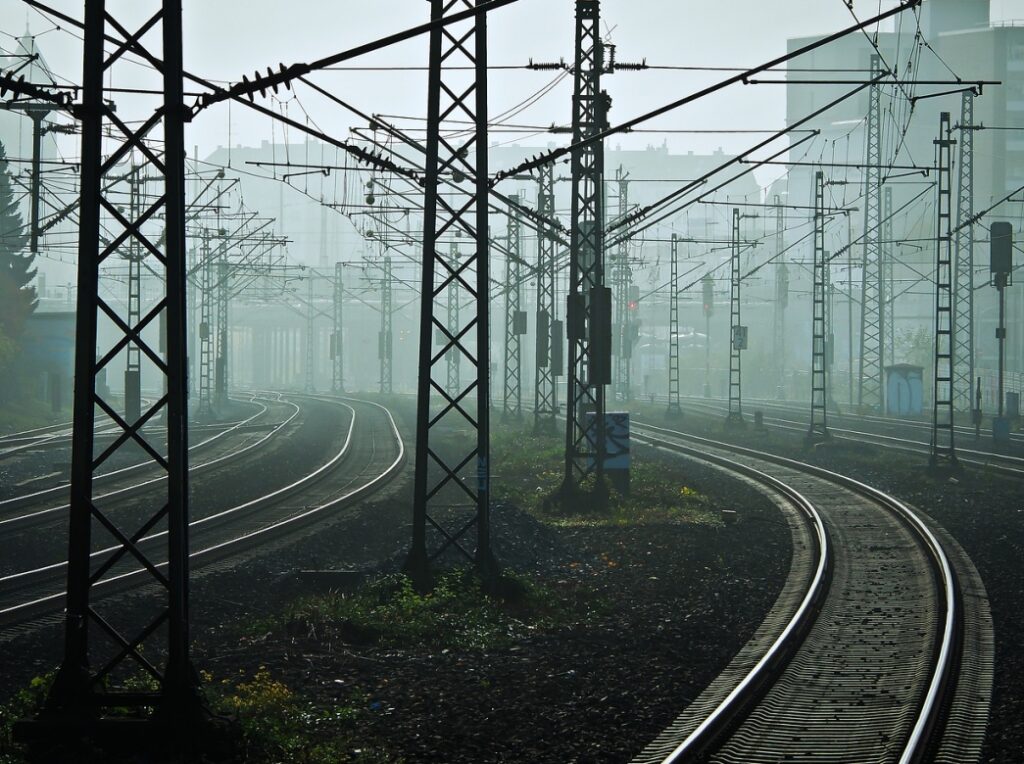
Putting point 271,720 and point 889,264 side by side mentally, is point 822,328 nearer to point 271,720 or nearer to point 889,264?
point 271,720

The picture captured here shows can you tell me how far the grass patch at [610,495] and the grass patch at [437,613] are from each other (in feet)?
19.3

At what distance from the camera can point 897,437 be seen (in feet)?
113

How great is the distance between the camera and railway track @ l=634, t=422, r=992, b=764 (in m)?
7.41

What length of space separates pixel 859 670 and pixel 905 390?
36.7 meters

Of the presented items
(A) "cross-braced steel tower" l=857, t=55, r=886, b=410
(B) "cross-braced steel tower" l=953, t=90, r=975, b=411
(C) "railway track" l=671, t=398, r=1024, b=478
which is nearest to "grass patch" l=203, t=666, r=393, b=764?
(C) "railway track" l=671, t=398, r=1024, b=478

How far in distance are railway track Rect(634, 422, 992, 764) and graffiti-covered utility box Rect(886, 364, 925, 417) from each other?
2889cm

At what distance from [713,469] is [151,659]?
59.1 ft

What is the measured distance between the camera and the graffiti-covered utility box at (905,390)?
4372 centimetres

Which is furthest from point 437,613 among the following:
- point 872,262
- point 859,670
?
point 872,262

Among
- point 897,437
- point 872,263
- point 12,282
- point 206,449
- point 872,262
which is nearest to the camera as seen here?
point 206,449

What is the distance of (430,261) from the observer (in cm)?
1178

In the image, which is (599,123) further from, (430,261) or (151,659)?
(151,659)

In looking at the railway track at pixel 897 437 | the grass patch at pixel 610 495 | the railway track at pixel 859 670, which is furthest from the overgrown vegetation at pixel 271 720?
the railway track at pixel 897 437

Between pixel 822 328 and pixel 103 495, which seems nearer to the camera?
pixel 103 495
